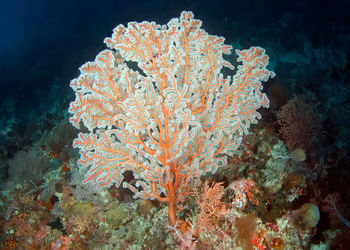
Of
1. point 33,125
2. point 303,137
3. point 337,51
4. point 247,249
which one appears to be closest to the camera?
point 247,249

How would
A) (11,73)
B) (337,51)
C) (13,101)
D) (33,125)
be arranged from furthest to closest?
(11,73) < (13,101) < (33,125) < (337,51)

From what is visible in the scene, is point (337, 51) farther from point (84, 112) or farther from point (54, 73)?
point (54, 73)

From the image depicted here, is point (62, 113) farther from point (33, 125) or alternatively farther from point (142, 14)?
point (142, 14)

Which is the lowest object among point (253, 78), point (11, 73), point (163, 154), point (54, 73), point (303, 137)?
point (163, 154)

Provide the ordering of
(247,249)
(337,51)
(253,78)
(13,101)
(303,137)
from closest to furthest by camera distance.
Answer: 1. (247,249)
2. (253,78)
3. (303,137)
4. (337,51)
5. (13,101)

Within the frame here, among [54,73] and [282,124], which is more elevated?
[54,73]

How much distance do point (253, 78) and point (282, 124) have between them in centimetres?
172

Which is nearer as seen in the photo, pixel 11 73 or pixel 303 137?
pixel 303 137

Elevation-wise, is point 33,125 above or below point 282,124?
above

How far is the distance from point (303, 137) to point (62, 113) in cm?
1292

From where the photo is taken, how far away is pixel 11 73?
79.3ft

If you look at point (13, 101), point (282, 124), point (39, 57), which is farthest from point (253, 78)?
point (39, 57)

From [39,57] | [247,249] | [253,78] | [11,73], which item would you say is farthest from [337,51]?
[11,73]

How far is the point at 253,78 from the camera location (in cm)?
332
